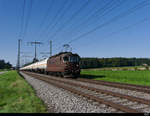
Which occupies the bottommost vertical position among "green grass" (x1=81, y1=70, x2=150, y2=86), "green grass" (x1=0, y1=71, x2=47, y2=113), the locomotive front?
"green grass" (x1=0, y1=71, x2=47, y2=113)

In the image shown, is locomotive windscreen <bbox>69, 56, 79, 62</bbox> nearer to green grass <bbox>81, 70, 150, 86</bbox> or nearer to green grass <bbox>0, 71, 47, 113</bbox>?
green grass <bbox>81, 70, 150, 86</bbox>

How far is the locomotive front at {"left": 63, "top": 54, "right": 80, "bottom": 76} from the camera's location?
20.8m

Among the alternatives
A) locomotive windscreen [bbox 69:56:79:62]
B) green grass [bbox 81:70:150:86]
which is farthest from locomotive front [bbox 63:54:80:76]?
green grass [bbox 81:70:150:86]

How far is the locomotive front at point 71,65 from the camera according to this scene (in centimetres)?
2083

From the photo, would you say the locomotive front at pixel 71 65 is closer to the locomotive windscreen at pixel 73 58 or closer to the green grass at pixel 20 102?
the locomotive windscreen at pixel 73 58

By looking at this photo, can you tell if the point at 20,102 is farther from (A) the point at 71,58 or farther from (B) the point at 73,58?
Result: (B) the point at 73,58

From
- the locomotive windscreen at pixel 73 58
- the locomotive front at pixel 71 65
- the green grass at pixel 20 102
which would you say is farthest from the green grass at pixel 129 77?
the green grass at pixel 20 102

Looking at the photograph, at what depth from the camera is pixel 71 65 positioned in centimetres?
2095

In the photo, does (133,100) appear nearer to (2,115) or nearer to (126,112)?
(126,112)

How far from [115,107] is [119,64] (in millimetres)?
47012

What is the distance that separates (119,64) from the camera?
51.6m

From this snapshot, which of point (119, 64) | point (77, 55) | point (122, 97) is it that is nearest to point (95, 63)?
point (119, 64)

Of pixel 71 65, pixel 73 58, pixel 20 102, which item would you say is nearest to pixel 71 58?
pixel 73 58

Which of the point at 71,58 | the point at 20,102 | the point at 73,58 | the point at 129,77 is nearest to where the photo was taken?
the point at 20,102
